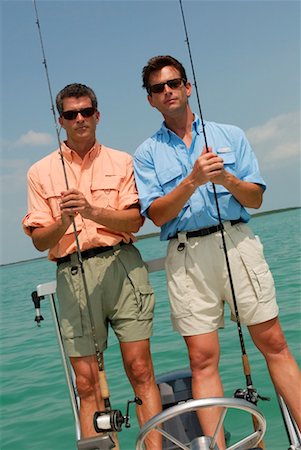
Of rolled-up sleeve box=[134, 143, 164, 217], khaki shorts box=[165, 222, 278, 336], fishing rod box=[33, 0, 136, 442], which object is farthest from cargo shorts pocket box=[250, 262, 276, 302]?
fishing rod box=[33, 0, 136, 442]

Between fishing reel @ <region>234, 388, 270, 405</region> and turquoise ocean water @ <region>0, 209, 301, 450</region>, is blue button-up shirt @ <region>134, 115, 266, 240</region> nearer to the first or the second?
fishing reel @ <region>234, 388, 270, 405</region>

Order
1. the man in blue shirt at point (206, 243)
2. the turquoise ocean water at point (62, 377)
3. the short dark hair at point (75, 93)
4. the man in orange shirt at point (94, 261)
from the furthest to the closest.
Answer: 1. the turquoise ocean water at point (62, 377)
2. the short dark hair at point (75, 93)
3. the man in orange shirt at point (94, 261)
4. the man in blue shirt at point (206, 243)

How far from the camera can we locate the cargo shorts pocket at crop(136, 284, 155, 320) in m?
3.09

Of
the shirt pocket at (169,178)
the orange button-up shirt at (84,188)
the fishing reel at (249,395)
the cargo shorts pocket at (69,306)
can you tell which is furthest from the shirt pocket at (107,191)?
the fishing reel at (249,395)

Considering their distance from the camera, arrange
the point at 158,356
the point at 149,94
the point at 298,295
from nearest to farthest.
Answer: the point at 149,94 < the point at 158,356 < the point at 298,295

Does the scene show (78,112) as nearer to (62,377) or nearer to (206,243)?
(206,243)

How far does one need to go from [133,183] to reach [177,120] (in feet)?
1.36

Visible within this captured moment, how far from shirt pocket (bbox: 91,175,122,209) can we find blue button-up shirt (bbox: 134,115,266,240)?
13 centimetres

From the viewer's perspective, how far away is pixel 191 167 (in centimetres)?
306

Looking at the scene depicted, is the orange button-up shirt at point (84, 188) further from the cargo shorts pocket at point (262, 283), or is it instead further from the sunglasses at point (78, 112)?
the cargo shorts pocket at point (262, 283)

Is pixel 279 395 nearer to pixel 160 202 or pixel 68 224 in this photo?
pixel 160 202

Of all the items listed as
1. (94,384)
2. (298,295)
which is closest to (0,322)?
(298,295)

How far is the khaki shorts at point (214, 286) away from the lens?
296cm

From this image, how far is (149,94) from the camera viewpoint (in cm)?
312
